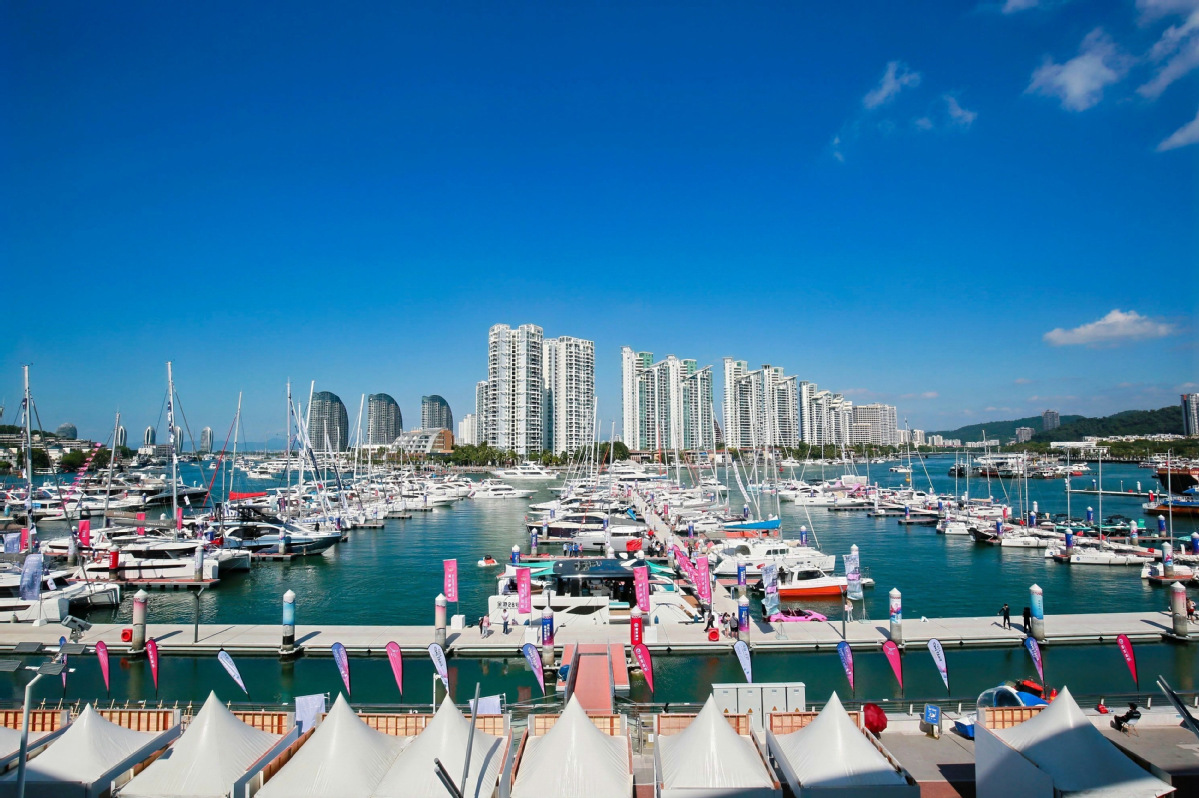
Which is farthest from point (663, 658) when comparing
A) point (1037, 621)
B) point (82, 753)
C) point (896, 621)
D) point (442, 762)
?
point (82, 753)

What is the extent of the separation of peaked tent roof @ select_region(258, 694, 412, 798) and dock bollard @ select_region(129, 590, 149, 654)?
758 inches

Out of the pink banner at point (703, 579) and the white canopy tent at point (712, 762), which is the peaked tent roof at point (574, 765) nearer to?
the white canopy tent at point (712, 762)

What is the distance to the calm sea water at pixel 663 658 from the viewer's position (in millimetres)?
25922

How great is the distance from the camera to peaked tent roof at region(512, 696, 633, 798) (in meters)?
12.6

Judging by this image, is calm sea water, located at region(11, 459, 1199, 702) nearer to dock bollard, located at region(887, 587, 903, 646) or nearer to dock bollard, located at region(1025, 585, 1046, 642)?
dock bollard, located at region(1025, 585, 1046, 642)

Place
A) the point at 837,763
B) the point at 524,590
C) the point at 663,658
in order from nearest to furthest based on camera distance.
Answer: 1. the point at 837,763
2. the point at 663,658
3. the point at 524,590

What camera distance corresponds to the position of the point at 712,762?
42.2 feet

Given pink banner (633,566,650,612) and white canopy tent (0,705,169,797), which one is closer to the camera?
white canopy tent (0,705,169,797)

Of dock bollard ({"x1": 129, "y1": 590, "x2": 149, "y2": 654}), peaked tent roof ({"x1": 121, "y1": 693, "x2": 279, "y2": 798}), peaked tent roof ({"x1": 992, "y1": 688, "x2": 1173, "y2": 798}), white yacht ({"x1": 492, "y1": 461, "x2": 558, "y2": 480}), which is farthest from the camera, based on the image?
A: white yacht ({"x1": 492, "y1": 461, "x2": 558, "y2": 480})

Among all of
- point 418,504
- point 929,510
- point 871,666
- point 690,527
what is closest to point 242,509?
point 418,504

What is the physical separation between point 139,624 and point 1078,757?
31.4 m

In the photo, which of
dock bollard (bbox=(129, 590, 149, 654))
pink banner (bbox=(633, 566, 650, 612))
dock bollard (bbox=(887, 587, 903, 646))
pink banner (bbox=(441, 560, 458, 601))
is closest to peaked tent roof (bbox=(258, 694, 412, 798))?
pink banner (bbox=(633, 566, 650, 612))

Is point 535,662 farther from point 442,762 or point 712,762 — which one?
point 712,762

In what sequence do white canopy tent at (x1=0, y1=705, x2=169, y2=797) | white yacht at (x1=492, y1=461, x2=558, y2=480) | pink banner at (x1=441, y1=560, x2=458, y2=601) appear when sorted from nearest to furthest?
white canopy tent at (x1=0, y1=705, x2=169, y2=797) → pink banner at (x1=441, y1=560, x2=458, y2=601) → white yacht at (x1=492, y1=461, x2=558, y2=480)
